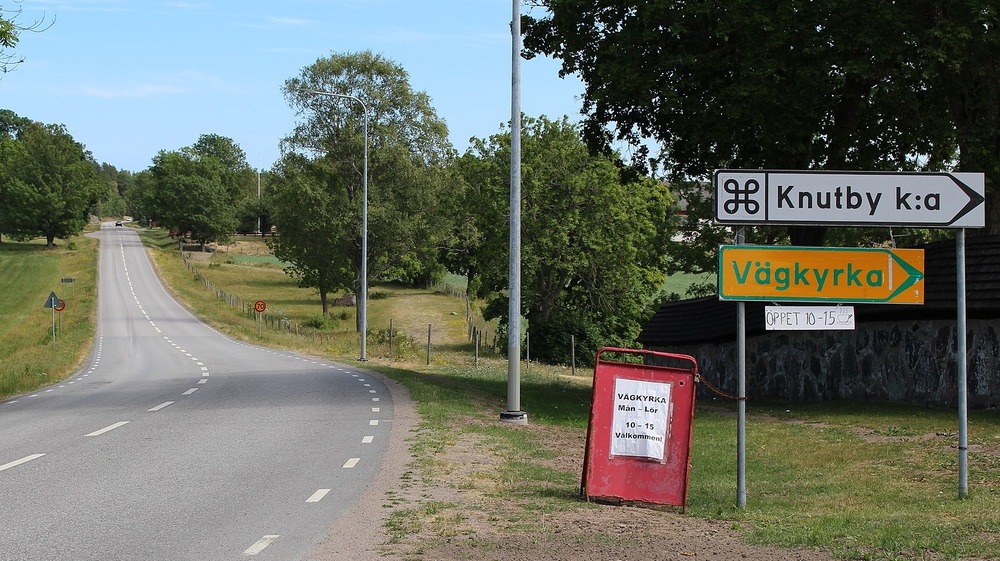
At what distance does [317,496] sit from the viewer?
10.4m

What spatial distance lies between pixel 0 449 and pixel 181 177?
5053 inches

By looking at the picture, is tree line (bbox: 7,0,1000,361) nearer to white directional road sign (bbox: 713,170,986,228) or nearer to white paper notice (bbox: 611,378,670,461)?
white directional road sign (bbox: 713,170,986,228)

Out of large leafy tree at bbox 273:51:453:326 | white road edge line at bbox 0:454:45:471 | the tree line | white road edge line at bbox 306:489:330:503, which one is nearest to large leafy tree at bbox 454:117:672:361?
the tree line

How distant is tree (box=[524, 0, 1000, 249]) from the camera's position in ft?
64.2

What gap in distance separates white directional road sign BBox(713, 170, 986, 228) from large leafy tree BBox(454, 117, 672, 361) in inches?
1652

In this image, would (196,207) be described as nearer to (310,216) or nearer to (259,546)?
(310,216)

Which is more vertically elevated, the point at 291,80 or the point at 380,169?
the point at 291,80

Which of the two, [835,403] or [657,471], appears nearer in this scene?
[657,471]

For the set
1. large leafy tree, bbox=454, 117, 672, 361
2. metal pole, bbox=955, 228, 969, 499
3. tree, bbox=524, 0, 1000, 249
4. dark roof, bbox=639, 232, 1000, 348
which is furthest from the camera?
large leafy tree, bbox=454, 117, 672, 361

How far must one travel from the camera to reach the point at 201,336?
2223 inches

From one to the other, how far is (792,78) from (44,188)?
401 feet

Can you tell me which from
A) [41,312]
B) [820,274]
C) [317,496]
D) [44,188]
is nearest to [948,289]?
[820,274]

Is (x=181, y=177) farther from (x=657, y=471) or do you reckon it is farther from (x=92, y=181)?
(x=657, y=471)

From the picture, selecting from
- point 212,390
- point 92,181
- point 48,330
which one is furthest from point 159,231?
point 212,390
